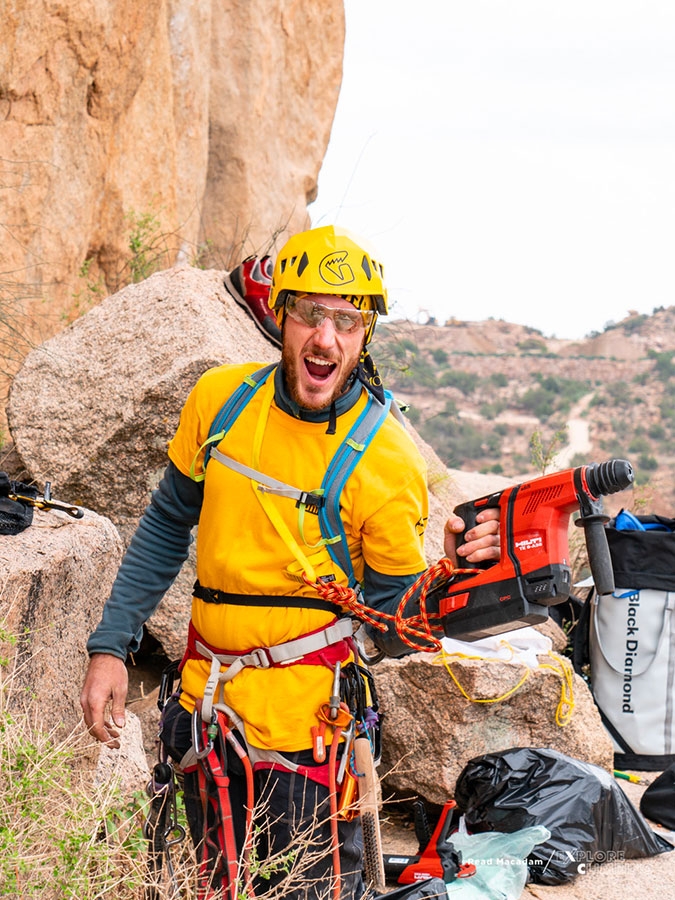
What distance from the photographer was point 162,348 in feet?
14.7

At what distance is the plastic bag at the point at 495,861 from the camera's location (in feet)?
12.5

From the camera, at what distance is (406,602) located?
2.55m

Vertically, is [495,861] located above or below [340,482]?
below

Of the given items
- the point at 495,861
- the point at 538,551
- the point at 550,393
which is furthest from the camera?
the point at 550,393

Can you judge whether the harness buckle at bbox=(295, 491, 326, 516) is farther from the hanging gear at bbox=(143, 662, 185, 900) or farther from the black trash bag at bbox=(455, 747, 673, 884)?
the black trash bag at bbox=(455, 747, 673, 884)

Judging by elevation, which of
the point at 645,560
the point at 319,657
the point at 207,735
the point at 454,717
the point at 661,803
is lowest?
the point at 661,803

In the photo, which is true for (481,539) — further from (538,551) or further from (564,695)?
(564,695)

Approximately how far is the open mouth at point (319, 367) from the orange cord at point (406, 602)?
534 mm

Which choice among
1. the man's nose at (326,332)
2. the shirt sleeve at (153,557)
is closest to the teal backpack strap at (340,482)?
the man's nose at (326,332)

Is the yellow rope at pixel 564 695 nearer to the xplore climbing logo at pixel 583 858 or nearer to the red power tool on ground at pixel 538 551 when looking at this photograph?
the xplore climbing logo at pixel 583 858

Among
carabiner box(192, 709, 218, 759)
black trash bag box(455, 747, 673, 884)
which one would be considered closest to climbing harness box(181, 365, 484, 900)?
carabiner box(192, 709, 218, 759)

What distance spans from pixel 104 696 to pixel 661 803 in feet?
10.5

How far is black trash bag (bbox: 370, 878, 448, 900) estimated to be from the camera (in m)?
2.96

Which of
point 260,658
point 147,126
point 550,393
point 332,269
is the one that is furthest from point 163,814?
point 550,393
